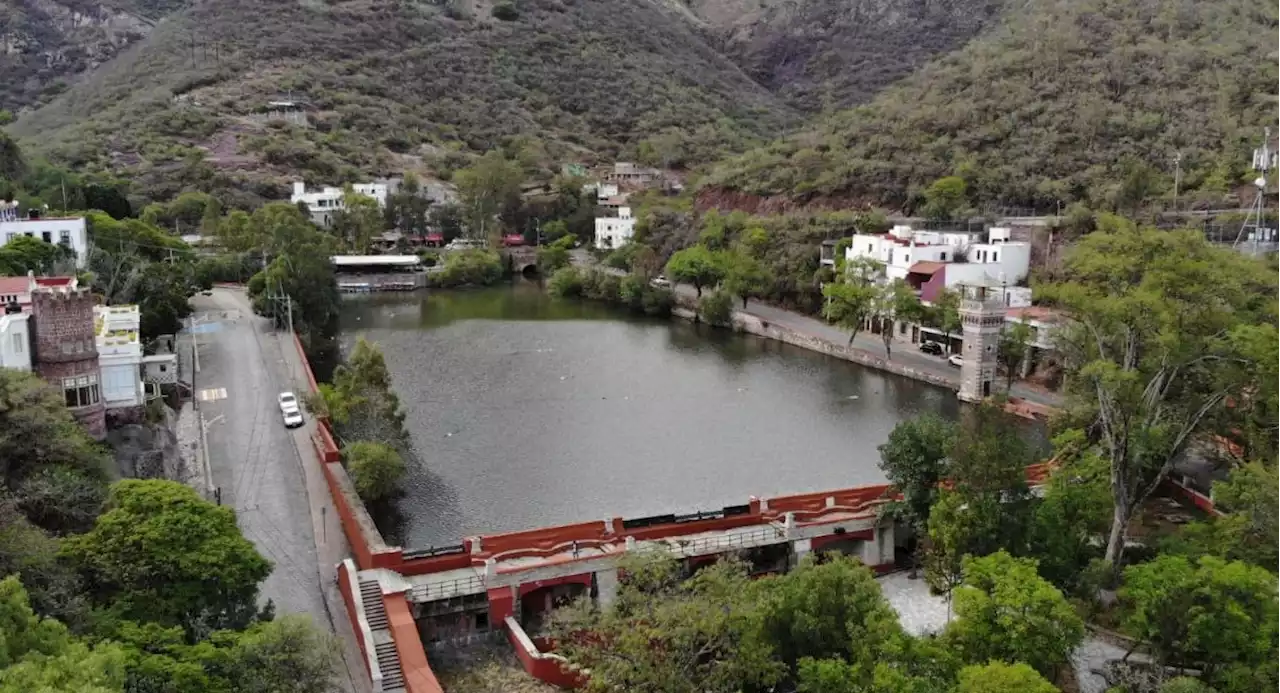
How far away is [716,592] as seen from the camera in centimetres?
1884

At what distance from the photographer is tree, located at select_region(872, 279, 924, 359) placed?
54.6 m

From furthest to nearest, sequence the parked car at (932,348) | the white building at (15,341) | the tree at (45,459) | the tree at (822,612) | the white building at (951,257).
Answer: the white building at (951,257), the parked car at (932,348), the white building at (15,341), the tree at (45,459), the tree at (822,612)

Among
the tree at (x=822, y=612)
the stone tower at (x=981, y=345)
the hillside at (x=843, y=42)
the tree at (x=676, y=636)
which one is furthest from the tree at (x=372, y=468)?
the hillside at (x=843, y=42)

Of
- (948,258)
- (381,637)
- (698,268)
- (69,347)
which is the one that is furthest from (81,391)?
(698,268)

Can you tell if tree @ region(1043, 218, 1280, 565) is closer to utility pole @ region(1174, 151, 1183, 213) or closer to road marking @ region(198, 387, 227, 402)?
road marking @ region(198, 387, 227, 402)

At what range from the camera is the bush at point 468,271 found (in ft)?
282

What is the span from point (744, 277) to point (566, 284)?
691 inches

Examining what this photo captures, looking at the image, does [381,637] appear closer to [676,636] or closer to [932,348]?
[676,636]

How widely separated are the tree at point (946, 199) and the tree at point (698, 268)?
15.6m

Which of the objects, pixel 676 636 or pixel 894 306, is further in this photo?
pixel 894 306

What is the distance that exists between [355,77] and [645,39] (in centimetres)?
5497

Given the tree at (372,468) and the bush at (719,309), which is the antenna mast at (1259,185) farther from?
the tree at (372,468)

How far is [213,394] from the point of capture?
129 ft

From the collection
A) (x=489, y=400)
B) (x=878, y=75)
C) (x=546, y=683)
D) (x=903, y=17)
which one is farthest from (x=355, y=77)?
(x=546, y=683)
